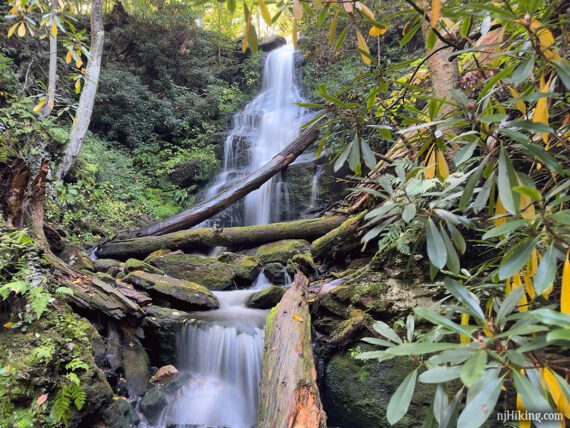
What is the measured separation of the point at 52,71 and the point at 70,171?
2422mm

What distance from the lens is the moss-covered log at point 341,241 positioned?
4.26 metres

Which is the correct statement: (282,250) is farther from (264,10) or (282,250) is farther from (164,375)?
(264,10)

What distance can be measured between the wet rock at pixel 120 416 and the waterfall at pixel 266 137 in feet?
20.9

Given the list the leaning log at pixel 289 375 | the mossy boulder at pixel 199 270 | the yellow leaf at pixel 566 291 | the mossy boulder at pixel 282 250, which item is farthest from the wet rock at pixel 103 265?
the yellow leaf at pixel 566 291

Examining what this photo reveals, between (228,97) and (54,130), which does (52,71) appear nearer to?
(54,130)

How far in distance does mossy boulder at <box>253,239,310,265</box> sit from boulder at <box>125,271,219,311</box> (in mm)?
1685

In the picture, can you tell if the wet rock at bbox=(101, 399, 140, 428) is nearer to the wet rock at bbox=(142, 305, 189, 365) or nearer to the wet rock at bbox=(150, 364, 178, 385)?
the wet rock at bbox=(150, 364, 178, 385)

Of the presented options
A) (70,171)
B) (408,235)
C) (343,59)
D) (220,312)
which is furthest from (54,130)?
(343,59)

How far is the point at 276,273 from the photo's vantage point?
6.11 meters

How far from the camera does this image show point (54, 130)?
25.3 feet

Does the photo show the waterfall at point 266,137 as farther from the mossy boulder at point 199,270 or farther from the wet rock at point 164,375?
the wet rock at point 164,375

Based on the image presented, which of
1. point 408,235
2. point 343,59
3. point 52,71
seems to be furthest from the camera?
point 343,59

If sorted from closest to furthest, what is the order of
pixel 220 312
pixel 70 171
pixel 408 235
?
pixel 408 235 → pixel 220 312 → pixel 70 171

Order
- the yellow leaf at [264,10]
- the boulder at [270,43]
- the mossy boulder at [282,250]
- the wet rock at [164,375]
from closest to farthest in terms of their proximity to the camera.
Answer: the yellow leaf at [264,10], the wet rock at [164,375], the mossy boulder at [282,250], the boulder at [270,43]
